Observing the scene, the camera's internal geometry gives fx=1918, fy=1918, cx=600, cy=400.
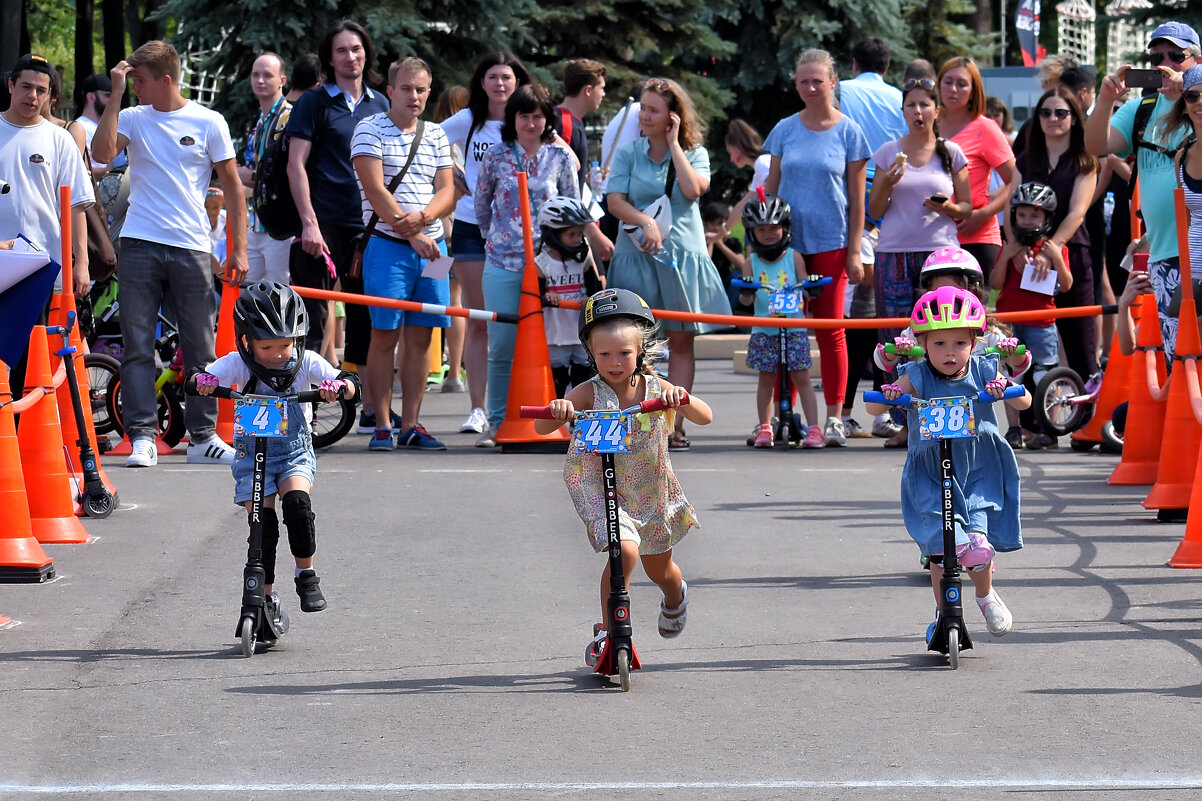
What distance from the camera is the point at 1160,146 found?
32.1 feet

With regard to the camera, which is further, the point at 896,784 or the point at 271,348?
the point at 271,348

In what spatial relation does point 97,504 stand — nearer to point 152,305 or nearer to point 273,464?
point 152,305

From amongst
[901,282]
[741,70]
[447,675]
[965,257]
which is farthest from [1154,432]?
[741,70]

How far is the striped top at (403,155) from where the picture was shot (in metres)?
12.3

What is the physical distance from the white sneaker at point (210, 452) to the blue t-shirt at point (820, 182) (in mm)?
4017

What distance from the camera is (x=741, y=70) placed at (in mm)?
27469

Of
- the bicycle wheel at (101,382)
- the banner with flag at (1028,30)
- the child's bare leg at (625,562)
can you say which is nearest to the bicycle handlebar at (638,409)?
the child's bare leg at (625,562)

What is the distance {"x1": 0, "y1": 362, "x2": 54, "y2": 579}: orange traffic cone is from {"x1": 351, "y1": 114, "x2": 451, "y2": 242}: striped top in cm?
446

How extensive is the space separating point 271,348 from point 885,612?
2.61 m

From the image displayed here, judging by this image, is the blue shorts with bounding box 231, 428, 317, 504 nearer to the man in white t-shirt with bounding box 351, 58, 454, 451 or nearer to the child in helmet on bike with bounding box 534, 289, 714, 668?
the child in helmet on bike with bounding box 534, 289, 714, 668

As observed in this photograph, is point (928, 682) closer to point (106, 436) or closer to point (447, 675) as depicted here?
point (447, 675)

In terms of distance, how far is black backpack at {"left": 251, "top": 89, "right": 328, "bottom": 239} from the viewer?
Answer: 12781mm

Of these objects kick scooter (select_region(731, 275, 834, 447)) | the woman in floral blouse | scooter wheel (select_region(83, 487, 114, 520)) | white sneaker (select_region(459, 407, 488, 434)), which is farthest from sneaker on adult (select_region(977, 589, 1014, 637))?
white sneaker (select_region(459, 407, 488, 434))

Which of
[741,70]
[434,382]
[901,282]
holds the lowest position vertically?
[434,382]
